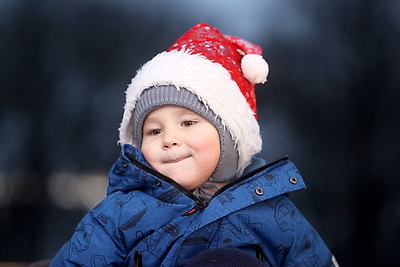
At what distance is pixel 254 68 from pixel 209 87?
0.15m

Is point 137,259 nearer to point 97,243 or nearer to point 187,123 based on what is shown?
point 97,243

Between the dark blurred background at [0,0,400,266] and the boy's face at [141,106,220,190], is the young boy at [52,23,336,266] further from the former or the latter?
the dark blurred background at [0,0,400,266]

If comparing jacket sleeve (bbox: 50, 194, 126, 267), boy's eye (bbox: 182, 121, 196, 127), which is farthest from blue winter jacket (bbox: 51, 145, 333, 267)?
boy's eye (bbox: 182, 121, 196, 127)

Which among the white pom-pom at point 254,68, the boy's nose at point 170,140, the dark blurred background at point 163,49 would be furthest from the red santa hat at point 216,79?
the dark blurred background at point 163,49

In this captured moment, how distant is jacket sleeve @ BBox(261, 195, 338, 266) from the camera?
53.4 inches

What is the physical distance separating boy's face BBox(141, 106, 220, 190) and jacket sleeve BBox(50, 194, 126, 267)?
14cm

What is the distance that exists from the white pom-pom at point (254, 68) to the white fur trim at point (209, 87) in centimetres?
7

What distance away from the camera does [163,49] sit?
2.18 meters

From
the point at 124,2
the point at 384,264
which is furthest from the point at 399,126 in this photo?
the point at 124,2

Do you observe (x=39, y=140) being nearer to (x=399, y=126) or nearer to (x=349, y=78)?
(x=349, y=78)

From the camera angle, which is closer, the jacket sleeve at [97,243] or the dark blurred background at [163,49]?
the jacket sleeve at [97,243]

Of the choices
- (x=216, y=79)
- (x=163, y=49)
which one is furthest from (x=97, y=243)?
(x=163, y=49)

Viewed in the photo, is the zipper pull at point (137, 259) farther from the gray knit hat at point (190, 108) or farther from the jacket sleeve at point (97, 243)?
the gray knit hat at point (190, 108)

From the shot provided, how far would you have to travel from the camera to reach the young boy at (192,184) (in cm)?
130
